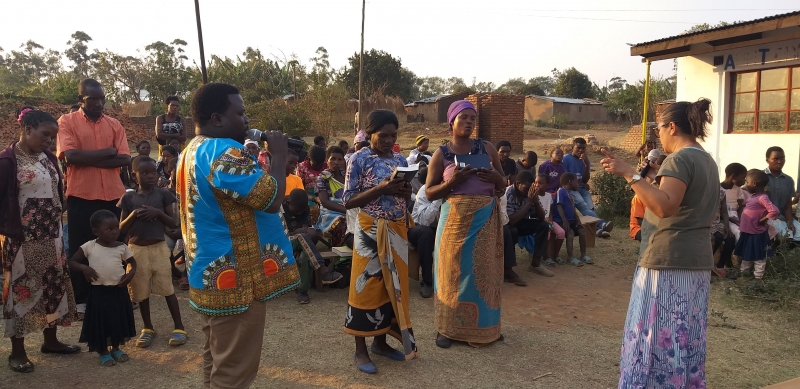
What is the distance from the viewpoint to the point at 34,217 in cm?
366

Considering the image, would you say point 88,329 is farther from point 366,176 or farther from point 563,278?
point 563,278

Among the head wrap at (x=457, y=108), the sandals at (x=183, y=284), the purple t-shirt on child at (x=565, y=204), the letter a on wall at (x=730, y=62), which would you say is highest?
the letter a on wall at (x=730, y=62)

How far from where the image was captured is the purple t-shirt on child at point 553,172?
8084mm

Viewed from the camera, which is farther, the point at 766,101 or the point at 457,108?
the point at 766,101

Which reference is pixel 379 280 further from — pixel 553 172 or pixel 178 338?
pixel 553 172

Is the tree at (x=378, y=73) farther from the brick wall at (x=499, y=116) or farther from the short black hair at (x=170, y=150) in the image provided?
the short black hair at (x=170, y=150)

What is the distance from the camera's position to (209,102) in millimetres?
2312

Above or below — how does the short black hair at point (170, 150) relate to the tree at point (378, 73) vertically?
below

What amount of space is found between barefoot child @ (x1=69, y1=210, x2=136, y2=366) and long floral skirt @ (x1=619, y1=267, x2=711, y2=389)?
3.33 meters

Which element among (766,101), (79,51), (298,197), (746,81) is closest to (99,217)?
(298,197)

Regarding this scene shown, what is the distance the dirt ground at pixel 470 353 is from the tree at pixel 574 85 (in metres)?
40.9

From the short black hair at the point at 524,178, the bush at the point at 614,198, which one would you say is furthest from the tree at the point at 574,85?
the short black hair at the point at 524,178

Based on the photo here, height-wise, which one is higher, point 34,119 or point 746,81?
point 746,81

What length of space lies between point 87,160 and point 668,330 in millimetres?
3977
